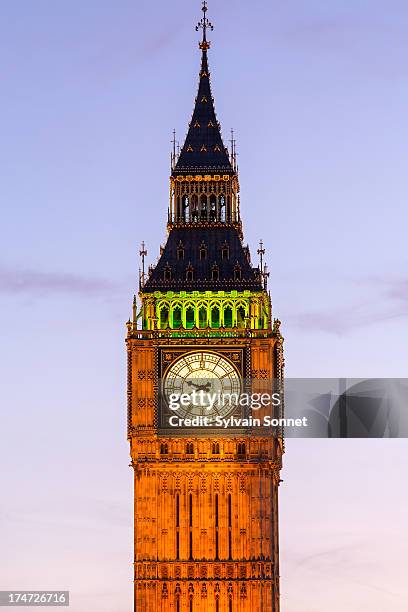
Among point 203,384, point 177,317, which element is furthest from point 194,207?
point 203,384

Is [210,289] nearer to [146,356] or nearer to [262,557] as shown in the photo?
[146,356]

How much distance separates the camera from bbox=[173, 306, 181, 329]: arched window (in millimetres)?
147000

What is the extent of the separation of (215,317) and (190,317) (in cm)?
148

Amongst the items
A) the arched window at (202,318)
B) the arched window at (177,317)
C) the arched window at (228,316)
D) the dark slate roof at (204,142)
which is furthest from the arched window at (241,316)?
the dark slate roof at (204,142)

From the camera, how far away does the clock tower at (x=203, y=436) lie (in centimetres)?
14188

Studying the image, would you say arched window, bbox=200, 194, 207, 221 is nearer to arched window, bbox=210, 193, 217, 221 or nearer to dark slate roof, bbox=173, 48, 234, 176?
arched window, bbox=210, 193, 217, 221

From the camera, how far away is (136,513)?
14325cm

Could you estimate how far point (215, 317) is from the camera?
147000mm

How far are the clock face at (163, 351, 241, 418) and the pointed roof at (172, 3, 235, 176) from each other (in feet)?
41.9

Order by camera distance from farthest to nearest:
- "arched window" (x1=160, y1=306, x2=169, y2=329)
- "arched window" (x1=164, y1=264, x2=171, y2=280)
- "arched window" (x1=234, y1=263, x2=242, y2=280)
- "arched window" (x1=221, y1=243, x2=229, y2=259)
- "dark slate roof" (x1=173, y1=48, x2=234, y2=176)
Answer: "dark slate roof" (x1=173, y1=48, x2=234, y2=176) → "arched window" (x1=221, y1=243, x2=229, y2=259) → "arched window" (x1=164, y1=264, x2=171, y2=280) → "arched window" (x1=234, y1=263, x2=242, y2=280) → "arched window" (x1=160, y1=306, x2=169, y2=329)

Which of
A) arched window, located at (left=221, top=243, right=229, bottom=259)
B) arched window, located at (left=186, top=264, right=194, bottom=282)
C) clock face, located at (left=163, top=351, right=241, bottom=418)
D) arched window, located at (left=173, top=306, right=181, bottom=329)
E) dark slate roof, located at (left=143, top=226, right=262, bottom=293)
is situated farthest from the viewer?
arched window, located at (left=221, top=243, right=229, bottom=259)

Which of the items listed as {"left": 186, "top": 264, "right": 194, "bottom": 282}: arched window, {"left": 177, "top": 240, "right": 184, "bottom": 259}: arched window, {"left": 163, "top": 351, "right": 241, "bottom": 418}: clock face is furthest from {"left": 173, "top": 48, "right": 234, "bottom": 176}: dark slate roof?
{"left": 163, "top": 351, "right": 241, "bottom": 418}: clock face
